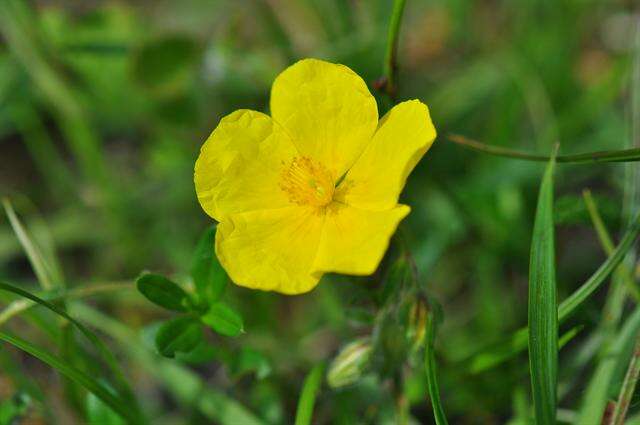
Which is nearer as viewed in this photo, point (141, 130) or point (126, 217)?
point (126, 217)

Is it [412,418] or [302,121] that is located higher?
[302,121]

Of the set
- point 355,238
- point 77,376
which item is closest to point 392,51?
point 355,238

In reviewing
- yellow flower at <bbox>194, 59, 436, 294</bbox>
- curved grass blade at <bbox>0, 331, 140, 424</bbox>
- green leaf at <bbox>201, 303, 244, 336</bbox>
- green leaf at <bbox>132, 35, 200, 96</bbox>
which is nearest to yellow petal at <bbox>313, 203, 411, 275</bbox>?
yellow flower at <bbox>194, 59, 436, 294</bbox>

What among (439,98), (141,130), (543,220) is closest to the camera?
(543,220)

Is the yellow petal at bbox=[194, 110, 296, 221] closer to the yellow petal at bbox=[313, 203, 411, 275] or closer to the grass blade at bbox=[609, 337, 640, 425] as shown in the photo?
the yellow petal at bbox=[313, 203, 411, 275]

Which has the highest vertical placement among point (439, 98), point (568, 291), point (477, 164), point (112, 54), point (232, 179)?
point (232, 179)

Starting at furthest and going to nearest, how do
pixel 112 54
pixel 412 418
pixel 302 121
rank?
pixel 112 54, pixel 412 418, pixel 302 121

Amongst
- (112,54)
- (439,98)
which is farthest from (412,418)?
(112,54)

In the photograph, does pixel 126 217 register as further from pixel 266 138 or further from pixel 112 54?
pixel 266 138
